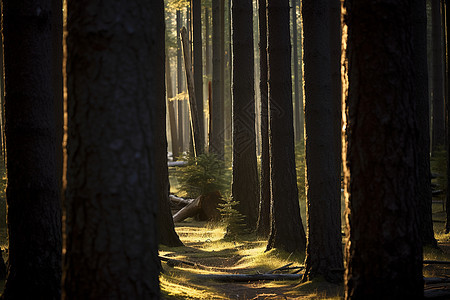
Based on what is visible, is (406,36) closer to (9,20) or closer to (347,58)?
(347,58)

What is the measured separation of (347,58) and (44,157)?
3.37 meters

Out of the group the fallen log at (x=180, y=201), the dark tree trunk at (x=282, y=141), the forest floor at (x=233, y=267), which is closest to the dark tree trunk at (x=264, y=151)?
the forest floor at (x=233, y=267)

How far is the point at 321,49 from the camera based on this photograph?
7.83m

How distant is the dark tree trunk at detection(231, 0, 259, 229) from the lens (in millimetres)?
13094

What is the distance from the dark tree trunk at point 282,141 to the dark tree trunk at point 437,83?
14664 mm

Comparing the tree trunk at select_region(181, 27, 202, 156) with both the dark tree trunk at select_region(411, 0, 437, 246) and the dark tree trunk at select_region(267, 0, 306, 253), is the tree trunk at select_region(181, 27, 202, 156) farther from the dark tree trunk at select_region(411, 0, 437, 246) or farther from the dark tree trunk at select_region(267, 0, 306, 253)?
the dark tree trunk at select_region(411, 0, 437, 246)

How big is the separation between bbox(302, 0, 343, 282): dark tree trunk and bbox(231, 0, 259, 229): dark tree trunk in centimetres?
517

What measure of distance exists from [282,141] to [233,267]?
289 cm

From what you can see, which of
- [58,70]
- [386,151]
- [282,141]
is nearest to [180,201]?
[282,141]

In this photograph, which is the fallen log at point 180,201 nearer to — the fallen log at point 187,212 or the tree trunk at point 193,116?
Answer: the fallen log at point 187,212

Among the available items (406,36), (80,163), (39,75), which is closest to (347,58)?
(406,36)

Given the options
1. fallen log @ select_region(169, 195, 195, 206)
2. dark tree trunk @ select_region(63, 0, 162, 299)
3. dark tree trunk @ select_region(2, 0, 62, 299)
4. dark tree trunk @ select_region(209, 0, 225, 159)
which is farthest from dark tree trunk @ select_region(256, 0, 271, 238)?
dark tree trunk @ select_region(63, 0, 162, 299)

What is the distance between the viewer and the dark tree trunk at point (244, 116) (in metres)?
13.1

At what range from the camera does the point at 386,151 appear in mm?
3857
